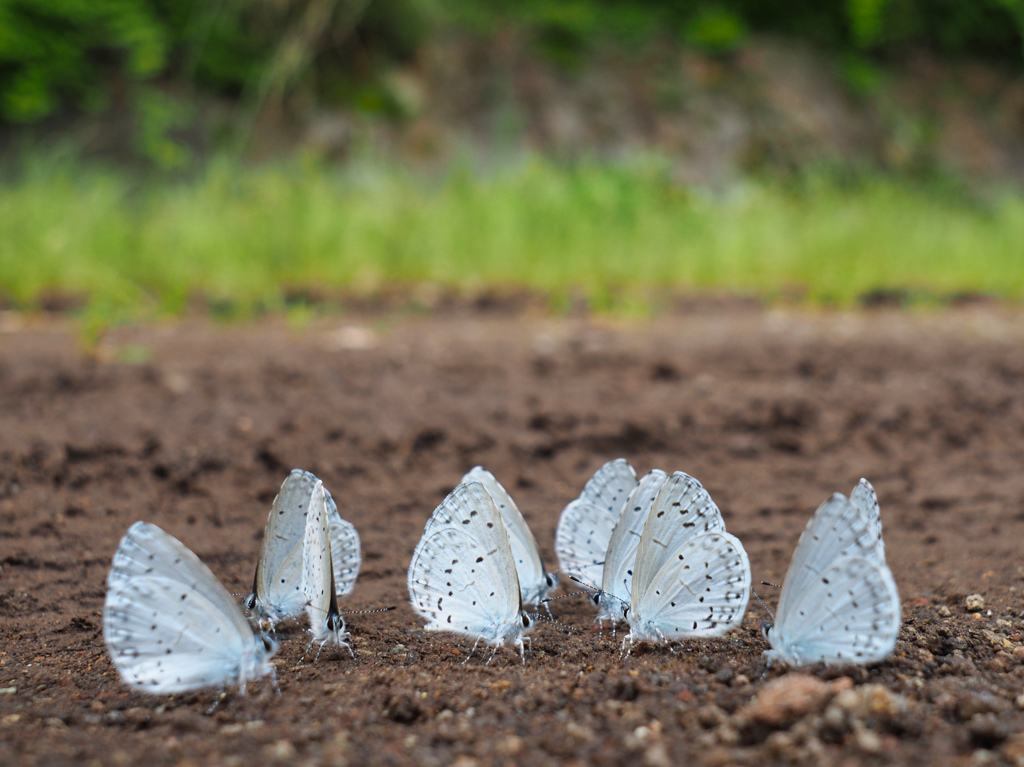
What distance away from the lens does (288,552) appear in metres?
1.42

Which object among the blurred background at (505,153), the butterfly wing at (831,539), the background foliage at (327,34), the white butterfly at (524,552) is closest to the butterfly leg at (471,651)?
the white butterfly at (524,552)

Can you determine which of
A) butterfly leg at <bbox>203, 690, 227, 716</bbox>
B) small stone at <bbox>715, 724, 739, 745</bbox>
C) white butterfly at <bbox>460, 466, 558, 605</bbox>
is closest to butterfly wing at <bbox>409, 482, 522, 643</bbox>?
white butterfly at <bbox>460, 466, 558, 605</bbox>

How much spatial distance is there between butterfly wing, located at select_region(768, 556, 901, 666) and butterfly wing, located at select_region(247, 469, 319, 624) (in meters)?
0.83

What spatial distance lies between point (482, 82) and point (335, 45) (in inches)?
69.3

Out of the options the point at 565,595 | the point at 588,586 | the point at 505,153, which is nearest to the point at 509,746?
the point at 588,586

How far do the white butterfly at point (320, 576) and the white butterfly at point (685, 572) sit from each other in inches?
20.3

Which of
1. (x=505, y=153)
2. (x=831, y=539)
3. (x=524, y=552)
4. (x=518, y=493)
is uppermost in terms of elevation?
(x=505, y=153)

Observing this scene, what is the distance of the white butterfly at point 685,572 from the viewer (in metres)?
1.23

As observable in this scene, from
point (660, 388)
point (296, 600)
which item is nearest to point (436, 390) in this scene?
point (660, 388)

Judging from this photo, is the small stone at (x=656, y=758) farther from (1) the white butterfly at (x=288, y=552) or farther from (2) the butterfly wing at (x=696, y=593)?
(1) the white butterfly at (x=288, y=552)

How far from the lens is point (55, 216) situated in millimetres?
4523

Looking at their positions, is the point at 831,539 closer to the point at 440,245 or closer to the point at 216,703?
the point at 216,703

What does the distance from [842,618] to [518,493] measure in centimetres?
135

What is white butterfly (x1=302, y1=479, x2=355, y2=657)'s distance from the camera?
1.21m
